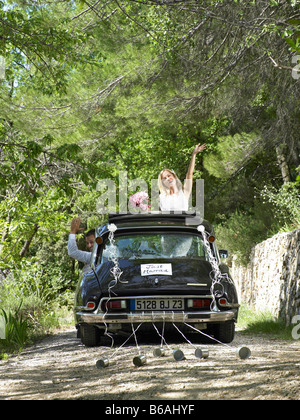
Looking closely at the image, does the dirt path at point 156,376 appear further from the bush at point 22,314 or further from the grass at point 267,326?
the grass at point 267,326

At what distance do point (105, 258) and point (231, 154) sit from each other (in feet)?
27.3

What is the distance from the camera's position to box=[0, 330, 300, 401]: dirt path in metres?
4.57

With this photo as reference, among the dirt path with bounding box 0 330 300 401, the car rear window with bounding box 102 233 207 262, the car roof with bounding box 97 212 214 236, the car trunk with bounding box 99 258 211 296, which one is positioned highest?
the car roof with bounding box 97 212 214 236

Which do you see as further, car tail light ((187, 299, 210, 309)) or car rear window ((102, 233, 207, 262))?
car rear window ((102, 233, 207, 262))

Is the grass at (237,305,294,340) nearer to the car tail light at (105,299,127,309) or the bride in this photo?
the bride

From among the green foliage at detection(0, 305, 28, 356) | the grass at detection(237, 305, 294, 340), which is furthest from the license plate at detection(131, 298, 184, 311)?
the grass at detection(237, 305, 294, 340)

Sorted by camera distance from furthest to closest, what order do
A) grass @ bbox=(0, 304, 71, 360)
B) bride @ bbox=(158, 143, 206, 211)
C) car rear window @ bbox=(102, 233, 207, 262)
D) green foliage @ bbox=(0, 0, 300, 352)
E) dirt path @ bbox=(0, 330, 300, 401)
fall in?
green foliage @ bbox=(0, 0, 300, 352) < bride @ bbox=(158, 143, 206, 211) < grass @ bbox=(0, 304, 71, 360) < car rear window @ bbox=(102, 233, 207, 262) < dirt path @ bbox=(0, 330, 300, 401)

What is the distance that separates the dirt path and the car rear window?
3.55ft

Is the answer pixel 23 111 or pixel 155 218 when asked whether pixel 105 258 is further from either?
pixel 23 111

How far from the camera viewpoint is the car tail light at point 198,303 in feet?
23.3

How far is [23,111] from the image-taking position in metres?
15.4

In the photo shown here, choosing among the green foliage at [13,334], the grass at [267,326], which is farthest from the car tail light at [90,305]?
the grass at [267,326]
